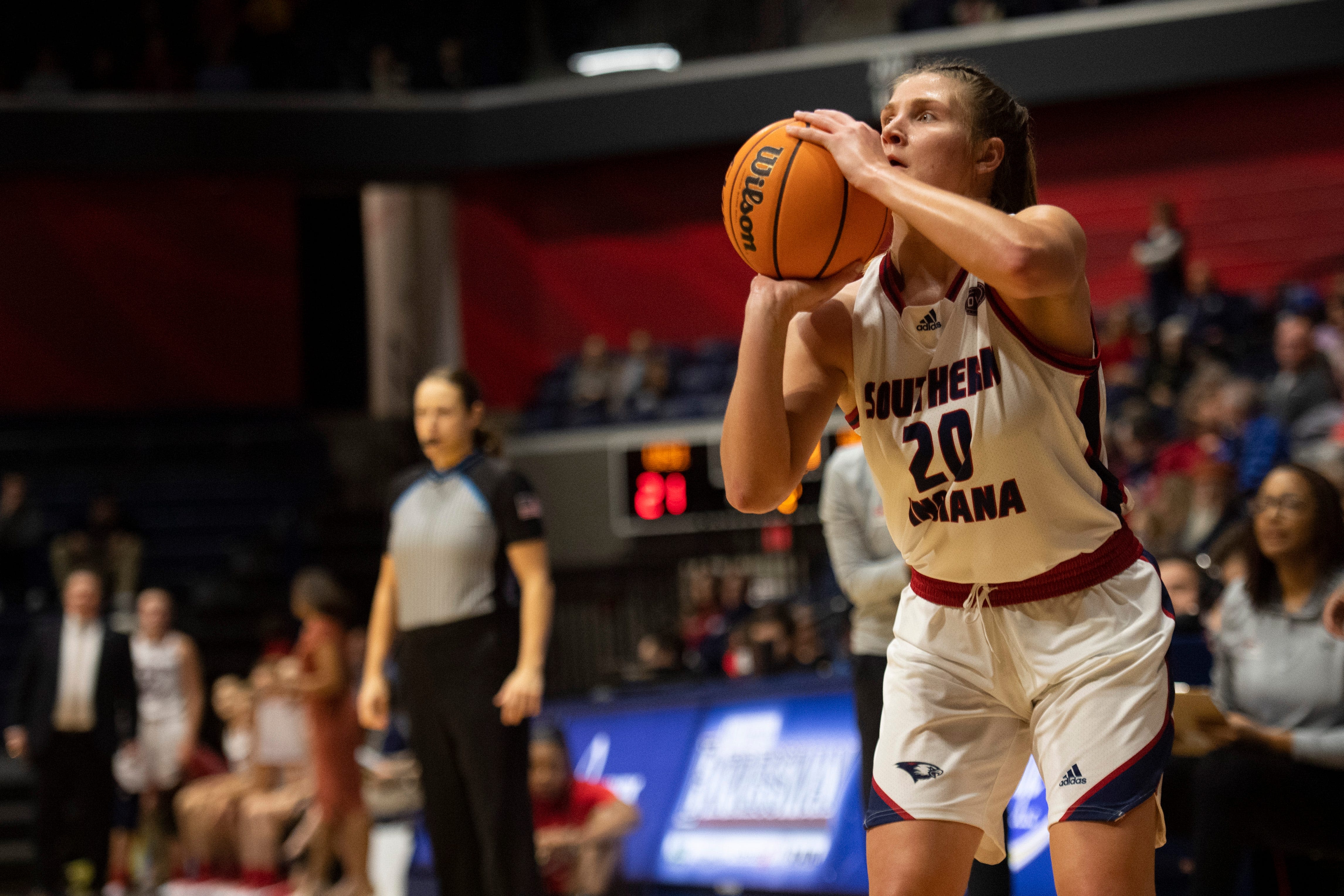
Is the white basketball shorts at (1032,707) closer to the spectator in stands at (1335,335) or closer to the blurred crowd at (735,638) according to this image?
the blurred crowd at (735,638)

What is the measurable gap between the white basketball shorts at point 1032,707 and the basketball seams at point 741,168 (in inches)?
29.0

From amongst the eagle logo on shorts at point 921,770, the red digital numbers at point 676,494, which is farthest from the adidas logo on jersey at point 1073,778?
the red digital numbers at point 676,494

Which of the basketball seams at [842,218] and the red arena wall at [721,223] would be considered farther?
the red arena wall at [721,223]

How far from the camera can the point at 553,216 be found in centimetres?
1789

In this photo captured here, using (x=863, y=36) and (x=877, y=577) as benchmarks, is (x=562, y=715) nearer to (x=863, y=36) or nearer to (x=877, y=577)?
(x=877, y=577)

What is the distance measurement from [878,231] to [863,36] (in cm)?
1455

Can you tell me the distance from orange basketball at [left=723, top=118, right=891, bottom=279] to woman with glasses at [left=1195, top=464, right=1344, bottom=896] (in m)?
2.50

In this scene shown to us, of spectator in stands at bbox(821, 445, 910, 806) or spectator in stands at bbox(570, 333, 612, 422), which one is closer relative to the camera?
spectator in stands at bbox(821, 445, 910, 806)

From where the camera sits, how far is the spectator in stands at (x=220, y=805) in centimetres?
884

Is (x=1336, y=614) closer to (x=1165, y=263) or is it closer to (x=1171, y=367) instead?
(x=1171, y=367)

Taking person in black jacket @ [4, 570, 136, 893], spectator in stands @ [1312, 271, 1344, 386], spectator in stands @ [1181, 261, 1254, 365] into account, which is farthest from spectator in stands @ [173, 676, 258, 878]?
spectator in stands @ [1181, 261, 1254, 365]

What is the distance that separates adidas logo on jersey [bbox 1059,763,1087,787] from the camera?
94.7 inches

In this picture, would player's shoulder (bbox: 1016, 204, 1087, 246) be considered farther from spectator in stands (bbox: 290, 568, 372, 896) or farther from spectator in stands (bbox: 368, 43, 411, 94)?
spectator in stands (bbox: 368, 43, 411, 94)

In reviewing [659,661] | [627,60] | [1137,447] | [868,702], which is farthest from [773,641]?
[627,60]
